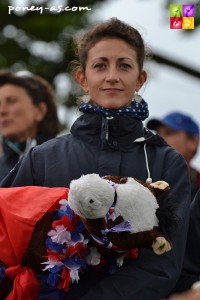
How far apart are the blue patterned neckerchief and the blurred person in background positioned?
200cm

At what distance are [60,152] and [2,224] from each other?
19.4 inches

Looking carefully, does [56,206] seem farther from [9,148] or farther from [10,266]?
[9,148]

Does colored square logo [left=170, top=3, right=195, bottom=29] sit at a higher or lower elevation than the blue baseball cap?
Answer: higher

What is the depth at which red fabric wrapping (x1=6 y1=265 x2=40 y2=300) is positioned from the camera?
9.25 feet

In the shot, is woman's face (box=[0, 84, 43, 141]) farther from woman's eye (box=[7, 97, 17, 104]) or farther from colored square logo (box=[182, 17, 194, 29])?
colored square logo (box=[182, 17, 194, 29])

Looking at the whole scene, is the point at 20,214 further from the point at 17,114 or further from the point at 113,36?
the point at 17,114

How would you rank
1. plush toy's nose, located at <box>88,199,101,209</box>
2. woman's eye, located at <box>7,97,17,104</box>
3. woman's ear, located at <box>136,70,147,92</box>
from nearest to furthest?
1. plush toy's nose, located at <box>88,199,101,209</box>
2. woman's ear, located at <box>136,70,147,92</box>
3. woman's eye, located at <box>7,97,17,104</box>

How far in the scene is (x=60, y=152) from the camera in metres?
3.25

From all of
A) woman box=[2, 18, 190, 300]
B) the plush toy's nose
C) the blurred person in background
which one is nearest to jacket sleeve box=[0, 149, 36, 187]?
woman box=[2, 18, 190, 300]

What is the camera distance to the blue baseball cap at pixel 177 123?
215 inches

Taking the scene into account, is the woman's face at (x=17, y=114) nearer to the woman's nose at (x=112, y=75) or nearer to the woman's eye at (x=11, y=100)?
the woman's eye at (x=11, y=100)

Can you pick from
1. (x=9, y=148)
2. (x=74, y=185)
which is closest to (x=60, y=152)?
(x=74, y=185)

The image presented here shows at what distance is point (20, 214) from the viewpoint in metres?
2.87

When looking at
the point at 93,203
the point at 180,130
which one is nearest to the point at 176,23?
the point at 180,130
